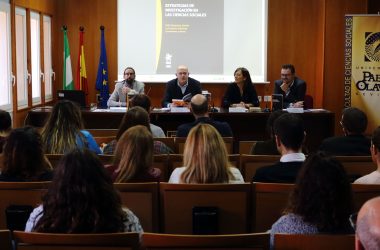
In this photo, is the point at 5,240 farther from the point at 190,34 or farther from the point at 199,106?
the point at 190,34

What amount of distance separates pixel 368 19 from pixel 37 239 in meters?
8.52

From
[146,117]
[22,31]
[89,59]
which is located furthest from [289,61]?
[146,117]

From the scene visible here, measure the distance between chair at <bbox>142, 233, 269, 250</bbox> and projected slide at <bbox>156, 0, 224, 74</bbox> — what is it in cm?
828

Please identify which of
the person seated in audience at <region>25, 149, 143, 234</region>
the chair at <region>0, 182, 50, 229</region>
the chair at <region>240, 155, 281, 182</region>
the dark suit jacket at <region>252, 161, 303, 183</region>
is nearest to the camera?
the person seated in audience at <region>25, 149, 143, 234</region>

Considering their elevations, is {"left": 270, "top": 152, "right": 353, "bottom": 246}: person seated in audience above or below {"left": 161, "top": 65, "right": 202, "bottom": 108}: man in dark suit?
below

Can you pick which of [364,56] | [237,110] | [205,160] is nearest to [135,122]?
[205,160]

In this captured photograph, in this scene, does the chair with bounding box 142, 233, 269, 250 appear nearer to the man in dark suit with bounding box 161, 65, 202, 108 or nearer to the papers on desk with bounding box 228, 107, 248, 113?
the papers on desk with bounding box 228, 107, 248, 113

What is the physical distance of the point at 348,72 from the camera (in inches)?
384

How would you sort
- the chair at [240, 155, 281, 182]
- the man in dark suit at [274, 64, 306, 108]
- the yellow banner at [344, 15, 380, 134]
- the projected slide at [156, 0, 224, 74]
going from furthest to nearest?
the projected slide at [156, 0, 224, 74] < the yellow banner at [344, 15, 380, 134] < the man in dark suit at [274, 64, 306, 108] < the chair at [240, 155, 281, 182]

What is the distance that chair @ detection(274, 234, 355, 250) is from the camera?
2.18m

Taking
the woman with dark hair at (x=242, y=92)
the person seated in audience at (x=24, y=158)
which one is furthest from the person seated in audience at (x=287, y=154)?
the woman with dark hair at (x=242, y=92)

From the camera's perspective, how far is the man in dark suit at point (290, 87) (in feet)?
27.2

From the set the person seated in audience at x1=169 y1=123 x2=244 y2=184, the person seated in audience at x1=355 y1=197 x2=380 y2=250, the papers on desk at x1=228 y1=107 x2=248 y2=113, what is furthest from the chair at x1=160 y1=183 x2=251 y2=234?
the papers on desk at x1=228 y1=107 x2=248 y2=113

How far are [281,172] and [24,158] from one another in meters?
1.43
